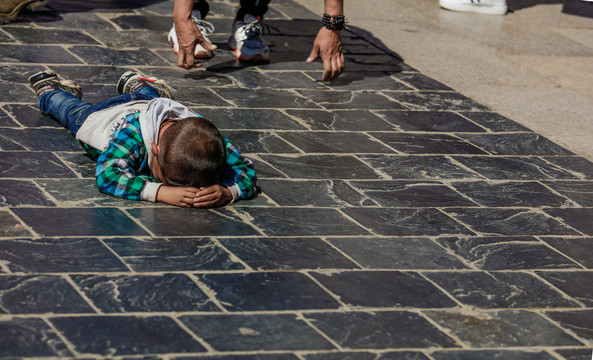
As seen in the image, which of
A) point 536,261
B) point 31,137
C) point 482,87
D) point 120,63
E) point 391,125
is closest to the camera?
point 536,261

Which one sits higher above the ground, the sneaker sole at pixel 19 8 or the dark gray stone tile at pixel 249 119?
the sneaker sole at pixel 19 8

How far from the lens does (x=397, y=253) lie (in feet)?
13.5

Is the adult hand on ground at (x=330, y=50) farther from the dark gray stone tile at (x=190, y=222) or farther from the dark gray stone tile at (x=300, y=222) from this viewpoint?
the dark gray stone tile at (x=190, y=222)

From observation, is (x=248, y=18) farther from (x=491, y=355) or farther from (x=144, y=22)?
(x=491, y=355)

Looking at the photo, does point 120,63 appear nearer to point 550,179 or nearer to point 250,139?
point 250,139

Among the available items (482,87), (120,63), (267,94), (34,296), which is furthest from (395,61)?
(34,296)

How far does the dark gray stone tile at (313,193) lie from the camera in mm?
4578

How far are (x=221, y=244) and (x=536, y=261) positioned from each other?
4.74ft

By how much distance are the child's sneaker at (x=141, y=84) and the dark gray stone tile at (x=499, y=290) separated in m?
2.20

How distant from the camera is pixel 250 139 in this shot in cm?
536

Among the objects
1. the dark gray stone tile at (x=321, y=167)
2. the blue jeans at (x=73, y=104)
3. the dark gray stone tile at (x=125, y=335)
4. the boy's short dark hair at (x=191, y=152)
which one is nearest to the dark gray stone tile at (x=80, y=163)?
the blue jeans at (x=73, y=104)

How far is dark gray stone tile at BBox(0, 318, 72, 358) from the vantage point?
306 cm

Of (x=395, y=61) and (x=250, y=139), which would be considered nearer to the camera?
(x=250, y=139)

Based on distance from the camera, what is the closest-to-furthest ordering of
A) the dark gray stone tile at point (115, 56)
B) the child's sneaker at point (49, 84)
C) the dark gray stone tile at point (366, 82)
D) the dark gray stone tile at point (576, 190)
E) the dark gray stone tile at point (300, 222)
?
the dark gray stone tile at point (300, 222) → the dark gray stone tile at point (576, 190) → the child's sneaker at point (49, 84) → the dark gray stone tile at point (115, 56) → the dark gray stone tile at point (366, 82)
